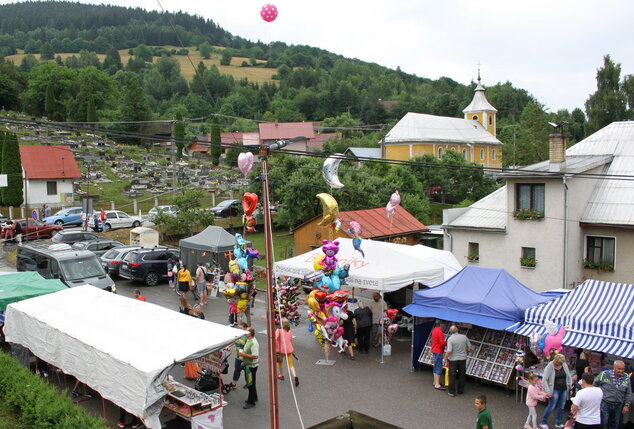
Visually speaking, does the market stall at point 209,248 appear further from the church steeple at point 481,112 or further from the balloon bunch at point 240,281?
the church steeple at point 481,112

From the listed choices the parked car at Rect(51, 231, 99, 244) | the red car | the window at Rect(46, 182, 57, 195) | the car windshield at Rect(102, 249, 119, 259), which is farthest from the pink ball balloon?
the window at Rect(46, 182, 57, 195)

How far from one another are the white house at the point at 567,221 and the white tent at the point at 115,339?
1457 cm

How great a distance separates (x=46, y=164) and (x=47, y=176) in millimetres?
1679

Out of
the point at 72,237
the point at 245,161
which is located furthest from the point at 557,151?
the point at 72,237

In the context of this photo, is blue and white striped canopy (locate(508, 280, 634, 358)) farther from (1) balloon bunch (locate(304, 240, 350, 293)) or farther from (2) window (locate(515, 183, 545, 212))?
(2) window (locate(515, 183, 545, 212))

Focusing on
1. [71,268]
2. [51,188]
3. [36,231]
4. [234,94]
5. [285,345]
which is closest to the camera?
[285,345]

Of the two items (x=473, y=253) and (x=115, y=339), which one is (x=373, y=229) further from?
(x=115, y=339)

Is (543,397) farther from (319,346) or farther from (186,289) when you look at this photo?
(186,289)

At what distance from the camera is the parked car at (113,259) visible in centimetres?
2553

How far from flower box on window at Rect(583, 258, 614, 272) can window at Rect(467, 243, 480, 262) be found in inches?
175

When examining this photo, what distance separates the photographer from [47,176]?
1861 inches

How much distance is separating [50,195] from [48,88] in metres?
49.2

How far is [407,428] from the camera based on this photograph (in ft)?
36.1

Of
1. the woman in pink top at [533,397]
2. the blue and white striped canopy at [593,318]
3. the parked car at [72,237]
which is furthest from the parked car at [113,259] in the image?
the woman in pink top at [533,397]
